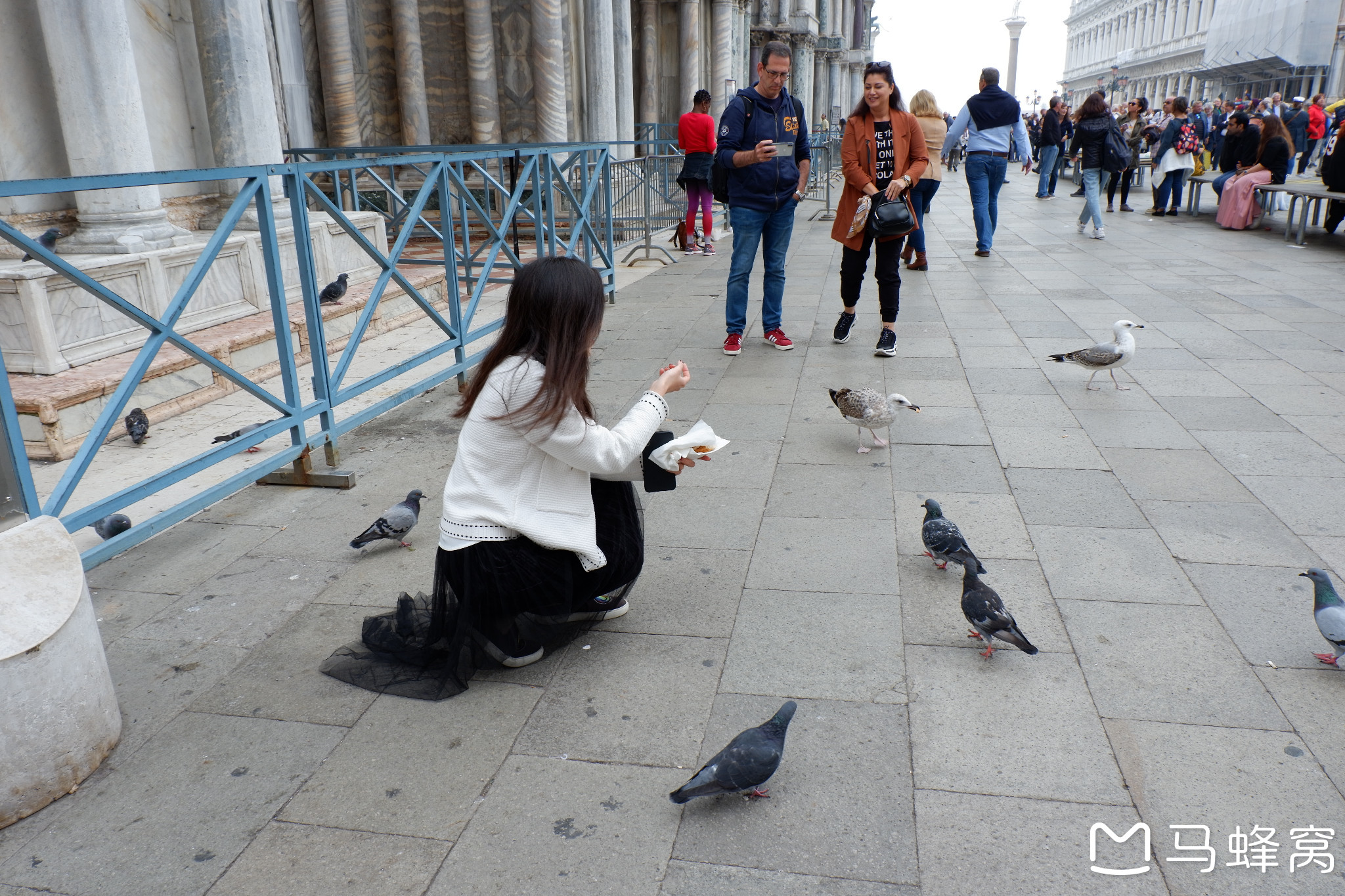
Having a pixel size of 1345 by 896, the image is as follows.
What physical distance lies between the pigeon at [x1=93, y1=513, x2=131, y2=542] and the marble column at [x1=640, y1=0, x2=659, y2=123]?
1827 cm

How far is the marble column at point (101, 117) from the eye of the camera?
5.87 metres

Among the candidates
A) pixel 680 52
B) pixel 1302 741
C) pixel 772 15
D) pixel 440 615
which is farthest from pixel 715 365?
pixel 772 15

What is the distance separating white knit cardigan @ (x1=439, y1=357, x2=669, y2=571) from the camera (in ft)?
9.28

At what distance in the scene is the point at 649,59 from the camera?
66.5ft

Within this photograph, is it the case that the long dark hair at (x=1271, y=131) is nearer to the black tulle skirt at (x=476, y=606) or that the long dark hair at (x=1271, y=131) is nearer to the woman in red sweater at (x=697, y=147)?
the woman in red sweater at (x=697, y=147)

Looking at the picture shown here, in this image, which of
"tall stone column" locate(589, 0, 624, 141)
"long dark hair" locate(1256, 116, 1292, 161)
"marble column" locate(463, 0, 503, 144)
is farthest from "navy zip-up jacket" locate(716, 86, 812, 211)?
"long dark hair" locate(1256, 116, 1292, 161)

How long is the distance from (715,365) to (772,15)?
91.7 feet

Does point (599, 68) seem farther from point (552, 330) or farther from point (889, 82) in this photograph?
point (552, 330)

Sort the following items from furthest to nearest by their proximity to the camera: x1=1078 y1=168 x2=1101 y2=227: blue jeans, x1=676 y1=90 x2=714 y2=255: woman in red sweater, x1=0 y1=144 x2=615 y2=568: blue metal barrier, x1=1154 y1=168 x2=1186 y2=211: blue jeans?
1. x1=1154 y1=168 x2=1186 y2=211: blue jeans
2. x1=1078 y1=168 x2=1101 y2=227: blue jeans
3. x1=676 y1=90 x2=714 y2=255: woman in red sweater
4. x1=0 y1=144 x2=615 y2=568: blue metal barrier

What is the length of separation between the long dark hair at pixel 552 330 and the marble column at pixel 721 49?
66.3 feet

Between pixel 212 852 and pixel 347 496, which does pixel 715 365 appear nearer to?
pixel 347 496

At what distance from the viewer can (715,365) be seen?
23.0 ft

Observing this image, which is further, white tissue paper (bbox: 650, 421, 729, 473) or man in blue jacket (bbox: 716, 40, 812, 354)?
man in blue jacket (bbox: 716, 40, 812, 354)

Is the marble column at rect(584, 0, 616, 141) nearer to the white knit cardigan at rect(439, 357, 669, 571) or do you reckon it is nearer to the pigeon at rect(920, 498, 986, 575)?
the pigeon at rect(920, 498, 986, 575)
